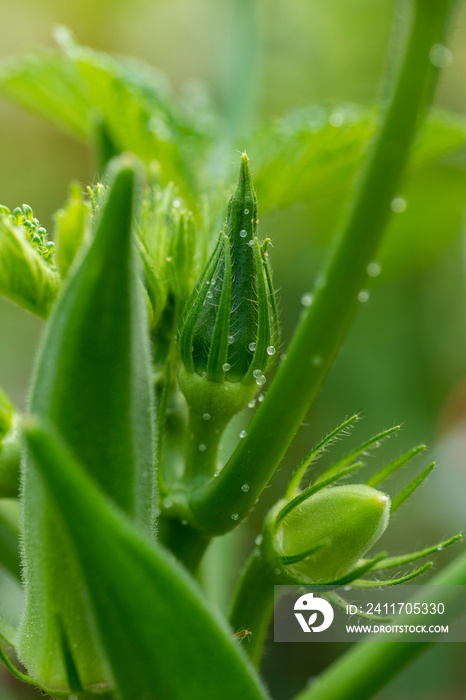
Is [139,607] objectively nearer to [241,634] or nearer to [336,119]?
[241,634]

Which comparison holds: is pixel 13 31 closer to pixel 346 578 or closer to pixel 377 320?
pixel 377 320

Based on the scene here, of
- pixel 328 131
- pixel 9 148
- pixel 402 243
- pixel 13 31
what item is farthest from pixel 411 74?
pixel 13 31

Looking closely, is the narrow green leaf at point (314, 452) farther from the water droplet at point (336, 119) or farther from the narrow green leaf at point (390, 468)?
the water droplet at point (336, 119)

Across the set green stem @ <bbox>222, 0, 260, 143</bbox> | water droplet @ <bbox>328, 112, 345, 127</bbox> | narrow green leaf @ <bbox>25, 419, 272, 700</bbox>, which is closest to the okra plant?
Answer: narrow green leaf @ <bbox>25, 419, 272, 700</bbox>

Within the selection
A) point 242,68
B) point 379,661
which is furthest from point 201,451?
point 242,68

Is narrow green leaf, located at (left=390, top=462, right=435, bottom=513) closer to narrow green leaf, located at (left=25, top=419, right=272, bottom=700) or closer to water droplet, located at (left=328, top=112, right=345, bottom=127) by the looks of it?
narrow green leaf, located at (left=25, top=419, right=272, bottom=700)

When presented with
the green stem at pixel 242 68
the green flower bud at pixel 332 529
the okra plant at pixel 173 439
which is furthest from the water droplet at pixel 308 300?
the green stem at pixel 242 68

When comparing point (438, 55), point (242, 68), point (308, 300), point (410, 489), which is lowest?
point (410, 489)
